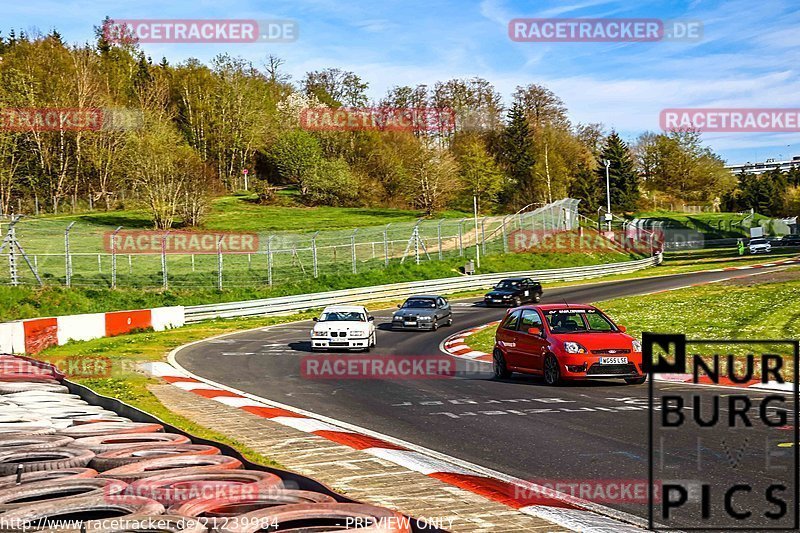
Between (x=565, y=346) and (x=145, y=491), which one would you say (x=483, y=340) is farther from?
(x=145, y=491)

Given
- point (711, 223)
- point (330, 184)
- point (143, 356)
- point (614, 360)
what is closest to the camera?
point (614, 360)

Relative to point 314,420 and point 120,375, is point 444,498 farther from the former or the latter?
point 120,375

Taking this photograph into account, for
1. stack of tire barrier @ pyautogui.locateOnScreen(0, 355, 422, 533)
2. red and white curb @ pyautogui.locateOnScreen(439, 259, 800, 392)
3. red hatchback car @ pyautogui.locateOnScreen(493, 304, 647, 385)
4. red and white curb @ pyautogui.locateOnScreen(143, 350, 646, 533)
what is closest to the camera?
stack of tire barrier @ pyautogui.locateOnScreen(0, 355, 422, 533)

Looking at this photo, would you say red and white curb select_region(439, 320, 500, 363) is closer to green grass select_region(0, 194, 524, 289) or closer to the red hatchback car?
the red hatchback car

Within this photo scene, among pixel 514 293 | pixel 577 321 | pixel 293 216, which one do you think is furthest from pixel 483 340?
pixel 293 216

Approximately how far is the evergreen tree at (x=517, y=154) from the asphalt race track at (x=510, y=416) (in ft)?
242

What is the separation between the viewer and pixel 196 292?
39875 millimetres

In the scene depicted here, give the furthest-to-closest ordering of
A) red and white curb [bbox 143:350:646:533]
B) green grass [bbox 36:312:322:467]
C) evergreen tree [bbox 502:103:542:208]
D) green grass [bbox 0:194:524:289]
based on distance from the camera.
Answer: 1. evergreen tree [bbox 502:103:542:208]
2. green grass [bbox 0:194:524:289]
3. green grass [bbox 36:312:322:467]
4. red and white curb [bbox 143:350:646:533]

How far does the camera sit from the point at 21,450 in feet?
26.0

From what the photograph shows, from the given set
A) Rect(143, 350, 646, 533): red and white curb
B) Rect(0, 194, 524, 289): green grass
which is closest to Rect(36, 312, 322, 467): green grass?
Rect(143, 350, 646, 533): red and white curb

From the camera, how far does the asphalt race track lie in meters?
8.22

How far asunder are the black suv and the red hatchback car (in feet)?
74.3

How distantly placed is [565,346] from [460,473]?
7521 mm

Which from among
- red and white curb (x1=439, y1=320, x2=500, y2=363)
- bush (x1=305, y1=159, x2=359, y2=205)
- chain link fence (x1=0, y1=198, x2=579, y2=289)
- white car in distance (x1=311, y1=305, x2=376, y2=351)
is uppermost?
bush (x1=305, y1=159, x2=359, y2=205)
